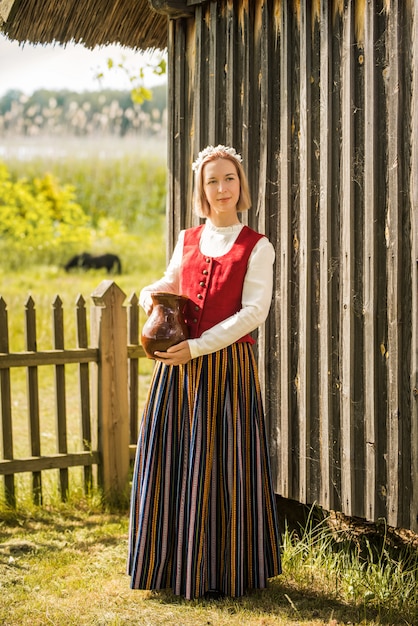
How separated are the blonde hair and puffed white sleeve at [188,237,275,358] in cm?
29

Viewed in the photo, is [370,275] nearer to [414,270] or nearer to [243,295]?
[414,270]

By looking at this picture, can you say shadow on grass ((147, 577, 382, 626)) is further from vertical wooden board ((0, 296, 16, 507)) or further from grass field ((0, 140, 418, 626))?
vertical wooden board ((0, 296, 16, 507))

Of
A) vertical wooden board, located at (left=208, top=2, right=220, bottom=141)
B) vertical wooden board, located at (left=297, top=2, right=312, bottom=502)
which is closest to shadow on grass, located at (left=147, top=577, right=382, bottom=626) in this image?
vertical wooden board, located at (left=297, top=2, right=312, bottom=502)

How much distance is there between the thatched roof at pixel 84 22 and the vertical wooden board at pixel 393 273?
181cm

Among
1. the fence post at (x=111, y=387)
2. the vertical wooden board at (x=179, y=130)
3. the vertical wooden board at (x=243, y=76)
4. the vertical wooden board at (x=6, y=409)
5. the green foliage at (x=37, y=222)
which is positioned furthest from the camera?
the green foliage at (x=37, y=222)

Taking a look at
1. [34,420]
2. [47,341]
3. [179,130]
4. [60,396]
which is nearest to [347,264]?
[179,130]

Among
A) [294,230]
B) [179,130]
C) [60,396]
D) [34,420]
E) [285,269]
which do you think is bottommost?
[34,420]

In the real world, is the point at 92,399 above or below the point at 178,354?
below

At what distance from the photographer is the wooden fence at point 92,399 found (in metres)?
5.46

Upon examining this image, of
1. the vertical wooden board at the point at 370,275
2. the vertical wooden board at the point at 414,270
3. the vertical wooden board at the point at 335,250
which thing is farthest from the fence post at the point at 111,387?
the vertical wooden board at the point at 414,270

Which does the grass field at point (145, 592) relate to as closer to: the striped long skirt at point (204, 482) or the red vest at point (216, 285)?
the striped long skirt at point (204, 482)

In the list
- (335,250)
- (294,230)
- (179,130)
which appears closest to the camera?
(335,250)

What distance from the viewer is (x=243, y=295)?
12.7ft

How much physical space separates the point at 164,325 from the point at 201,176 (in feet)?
2.47
